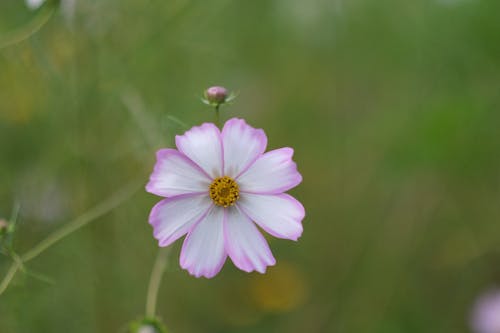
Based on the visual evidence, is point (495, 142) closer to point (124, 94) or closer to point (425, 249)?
point (425, 249)

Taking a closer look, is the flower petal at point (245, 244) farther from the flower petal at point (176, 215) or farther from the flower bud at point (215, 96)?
the flower bud at point (215, 96)

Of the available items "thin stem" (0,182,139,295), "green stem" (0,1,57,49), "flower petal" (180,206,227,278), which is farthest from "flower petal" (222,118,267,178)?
"green stem" (0,1,57,49)

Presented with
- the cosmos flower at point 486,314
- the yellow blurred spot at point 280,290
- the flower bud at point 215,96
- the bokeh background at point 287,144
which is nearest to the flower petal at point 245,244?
the flower bud at point 215,96

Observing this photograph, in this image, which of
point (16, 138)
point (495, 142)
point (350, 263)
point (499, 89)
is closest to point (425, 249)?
point (350, 263)

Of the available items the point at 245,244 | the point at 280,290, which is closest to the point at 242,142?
the point at 245,244

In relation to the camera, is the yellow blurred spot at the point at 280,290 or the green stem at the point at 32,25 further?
the yellow blurred spot at the point at 280,290

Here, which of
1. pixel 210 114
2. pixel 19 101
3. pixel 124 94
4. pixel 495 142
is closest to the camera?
pixel 124 94
